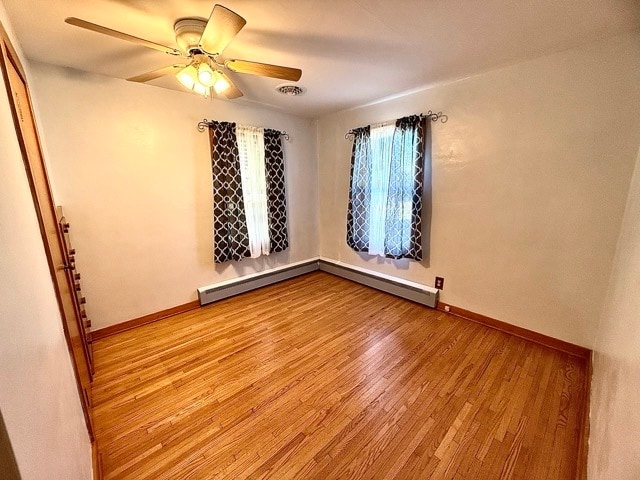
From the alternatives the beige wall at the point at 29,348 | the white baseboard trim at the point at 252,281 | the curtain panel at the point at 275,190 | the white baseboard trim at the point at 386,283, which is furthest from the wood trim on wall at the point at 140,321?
the white baseboard trim at the point at 386,283

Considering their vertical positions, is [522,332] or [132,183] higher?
[132,183]

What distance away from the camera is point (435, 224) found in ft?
8.54

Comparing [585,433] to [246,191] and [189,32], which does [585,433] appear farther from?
[246,191]

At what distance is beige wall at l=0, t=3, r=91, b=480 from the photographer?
1.58 feet

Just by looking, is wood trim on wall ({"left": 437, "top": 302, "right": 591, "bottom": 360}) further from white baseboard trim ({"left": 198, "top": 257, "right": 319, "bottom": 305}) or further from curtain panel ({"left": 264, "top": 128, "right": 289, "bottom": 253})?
curtain panel ({"left": 264, "top": 128, "right": 289, "bottom": 253})

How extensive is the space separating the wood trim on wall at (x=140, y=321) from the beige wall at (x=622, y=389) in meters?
2.96

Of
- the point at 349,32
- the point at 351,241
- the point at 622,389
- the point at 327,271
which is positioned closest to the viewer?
the point at 622,389

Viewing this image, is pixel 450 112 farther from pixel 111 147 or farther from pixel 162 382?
pixel 162 382

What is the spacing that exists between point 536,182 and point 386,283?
1.65 meters

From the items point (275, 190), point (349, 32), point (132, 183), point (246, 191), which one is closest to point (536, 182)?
point (349, 32)

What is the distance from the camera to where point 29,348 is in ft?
1.97

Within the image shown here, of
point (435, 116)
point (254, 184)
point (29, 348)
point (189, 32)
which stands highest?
point (189, 32)

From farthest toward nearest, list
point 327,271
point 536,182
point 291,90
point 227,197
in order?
point 327,271
point 227,197
point 291,90
point 536,182

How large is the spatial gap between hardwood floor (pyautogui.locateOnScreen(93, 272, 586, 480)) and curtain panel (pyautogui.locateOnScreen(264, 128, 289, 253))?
3.68ft
